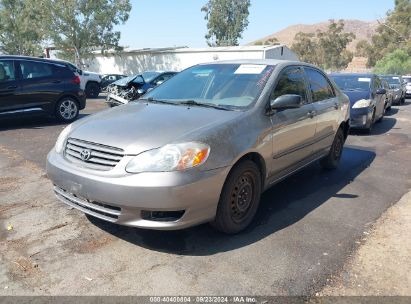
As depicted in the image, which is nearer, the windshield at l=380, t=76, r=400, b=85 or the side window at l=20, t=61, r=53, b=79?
the side window at l=20, t=61, r=53, b=79

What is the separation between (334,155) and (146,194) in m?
4.04

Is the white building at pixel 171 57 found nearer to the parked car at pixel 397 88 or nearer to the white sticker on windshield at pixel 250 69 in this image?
the parked car at pixel 397 88

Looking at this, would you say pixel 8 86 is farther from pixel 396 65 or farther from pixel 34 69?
pixel 396 65

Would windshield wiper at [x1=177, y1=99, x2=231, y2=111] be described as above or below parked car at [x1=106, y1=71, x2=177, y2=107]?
Result: above

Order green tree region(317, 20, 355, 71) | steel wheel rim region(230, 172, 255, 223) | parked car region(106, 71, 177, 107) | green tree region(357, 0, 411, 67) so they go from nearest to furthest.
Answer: steel wheel rim region(230, 172, 255, 223)
parked car region(106, 71, 177, 107)
green tree region(357, 0, 411, 67)
green tree region(317, 20, 355, 71)

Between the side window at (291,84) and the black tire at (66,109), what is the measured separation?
6983mm

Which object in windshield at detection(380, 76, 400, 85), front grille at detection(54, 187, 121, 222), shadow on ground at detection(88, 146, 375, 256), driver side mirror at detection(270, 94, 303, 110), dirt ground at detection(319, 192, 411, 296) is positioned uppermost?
driver side mirror at detection(270, 94, 303, 110)

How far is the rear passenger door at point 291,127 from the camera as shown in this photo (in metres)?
4.36

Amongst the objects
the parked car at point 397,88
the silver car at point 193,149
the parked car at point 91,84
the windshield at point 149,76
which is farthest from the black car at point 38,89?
the parked car at point 397,88

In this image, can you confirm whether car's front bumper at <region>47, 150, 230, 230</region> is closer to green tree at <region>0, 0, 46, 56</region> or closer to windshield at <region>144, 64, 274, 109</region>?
windshield at <region>144, 64, 274, 109</region>

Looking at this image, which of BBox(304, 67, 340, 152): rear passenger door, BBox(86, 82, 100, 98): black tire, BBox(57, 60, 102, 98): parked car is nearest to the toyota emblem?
BBox(304, 67, 340, 152): rear passenger door

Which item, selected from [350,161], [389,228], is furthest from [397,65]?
[389,228]

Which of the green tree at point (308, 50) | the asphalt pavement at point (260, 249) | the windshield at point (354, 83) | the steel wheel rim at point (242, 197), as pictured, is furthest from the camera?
the green tree at point (308, 50)

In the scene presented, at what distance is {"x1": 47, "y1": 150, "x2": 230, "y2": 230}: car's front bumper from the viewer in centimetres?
323
